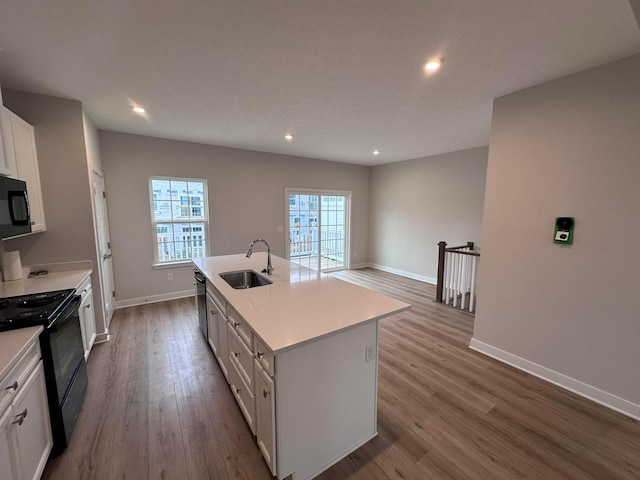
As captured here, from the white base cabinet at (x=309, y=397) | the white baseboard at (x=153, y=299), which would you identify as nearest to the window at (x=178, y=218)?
the white baseboard at (x=153, y=299)

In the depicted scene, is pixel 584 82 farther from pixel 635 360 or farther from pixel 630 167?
pixel 635 360

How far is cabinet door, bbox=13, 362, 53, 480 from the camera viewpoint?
51.2 inches

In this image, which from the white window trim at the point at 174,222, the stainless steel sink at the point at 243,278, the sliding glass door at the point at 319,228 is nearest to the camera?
the stainless steel sink at the point at 243,278

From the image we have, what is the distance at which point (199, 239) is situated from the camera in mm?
4668

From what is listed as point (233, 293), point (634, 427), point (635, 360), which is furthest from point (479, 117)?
point (233, 293)

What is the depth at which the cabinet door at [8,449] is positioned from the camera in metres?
1.15

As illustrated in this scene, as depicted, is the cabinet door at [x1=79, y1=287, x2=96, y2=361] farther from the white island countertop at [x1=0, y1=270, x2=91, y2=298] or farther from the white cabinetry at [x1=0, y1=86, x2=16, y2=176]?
the white cabinetry at [x1=0, y1=86, x2=16, y2=176]

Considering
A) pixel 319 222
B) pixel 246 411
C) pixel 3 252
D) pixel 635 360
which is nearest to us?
pixel 246 411

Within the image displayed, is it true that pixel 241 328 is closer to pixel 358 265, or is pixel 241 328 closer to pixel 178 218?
pixel 178 218

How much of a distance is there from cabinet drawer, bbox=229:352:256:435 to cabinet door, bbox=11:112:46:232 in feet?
7.26

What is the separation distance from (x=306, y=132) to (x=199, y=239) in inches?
102

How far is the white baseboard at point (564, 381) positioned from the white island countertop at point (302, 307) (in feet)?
5.65

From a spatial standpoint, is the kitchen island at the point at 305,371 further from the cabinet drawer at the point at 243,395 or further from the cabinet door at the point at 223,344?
the cabinet door at the point at 223,344

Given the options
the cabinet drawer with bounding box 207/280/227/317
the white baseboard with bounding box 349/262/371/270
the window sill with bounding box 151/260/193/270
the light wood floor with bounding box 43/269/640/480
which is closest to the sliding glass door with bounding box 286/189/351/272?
the white baseboard with bounding box 349/262/371/270
